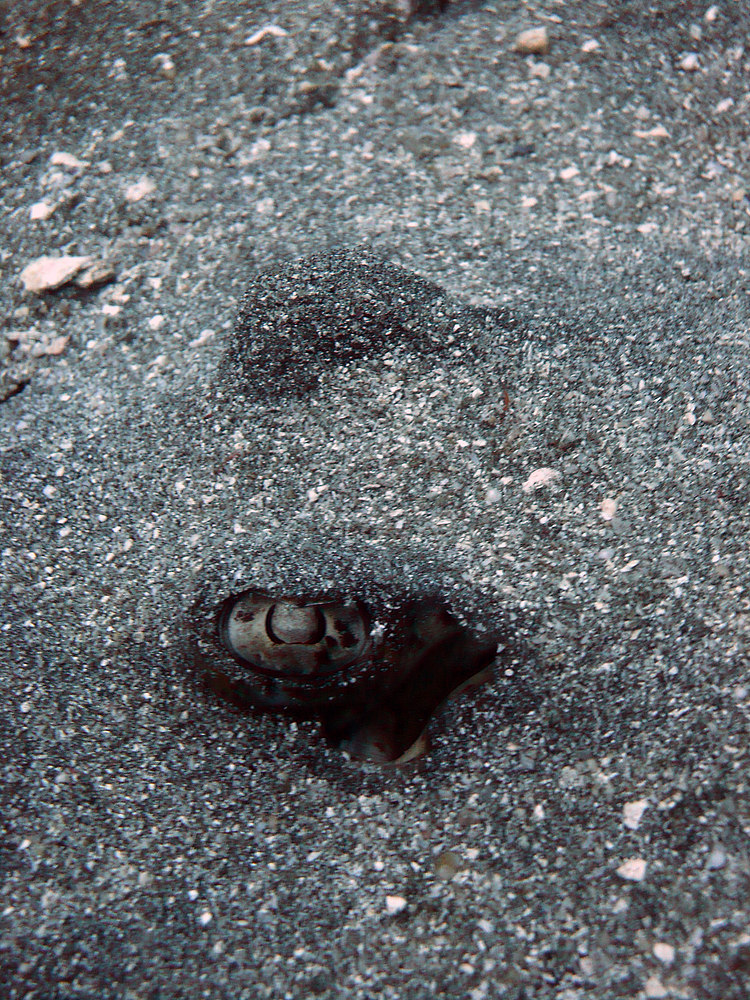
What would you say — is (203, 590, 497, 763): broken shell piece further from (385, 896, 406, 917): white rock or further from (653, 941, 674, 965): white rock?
(653, 941, 674, 965): white rock

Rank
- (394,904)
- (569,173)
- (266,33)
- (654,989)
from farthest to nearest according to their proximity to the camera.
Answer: (266,33) → (569,173) → (394,904) → (654,989)

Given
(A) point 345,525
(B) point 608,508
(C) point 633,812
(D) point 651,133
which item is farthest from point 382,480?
(D) point 651,133

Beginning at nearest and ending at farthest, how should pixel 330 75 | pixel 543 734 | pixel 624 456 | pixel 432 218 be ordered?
1. pixel 543 734
2. pixel 624 456
3. pixel 432 218
4. pixel 330 75

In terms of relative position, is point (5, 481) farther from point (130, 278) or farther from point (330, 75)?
point (330, 75)

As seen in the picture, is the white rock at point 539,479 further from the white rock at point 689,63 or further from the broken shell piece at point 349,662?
the white rock at point 689,63

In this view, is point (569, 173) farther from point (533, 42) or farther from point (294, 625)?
point (294, 625)

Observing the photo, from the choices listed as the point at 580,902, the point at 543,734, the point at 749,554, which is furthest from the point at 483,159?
the point at 580,902

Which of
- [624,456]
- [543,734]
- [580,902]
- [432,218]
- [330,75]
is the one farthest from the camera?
[330,75]
